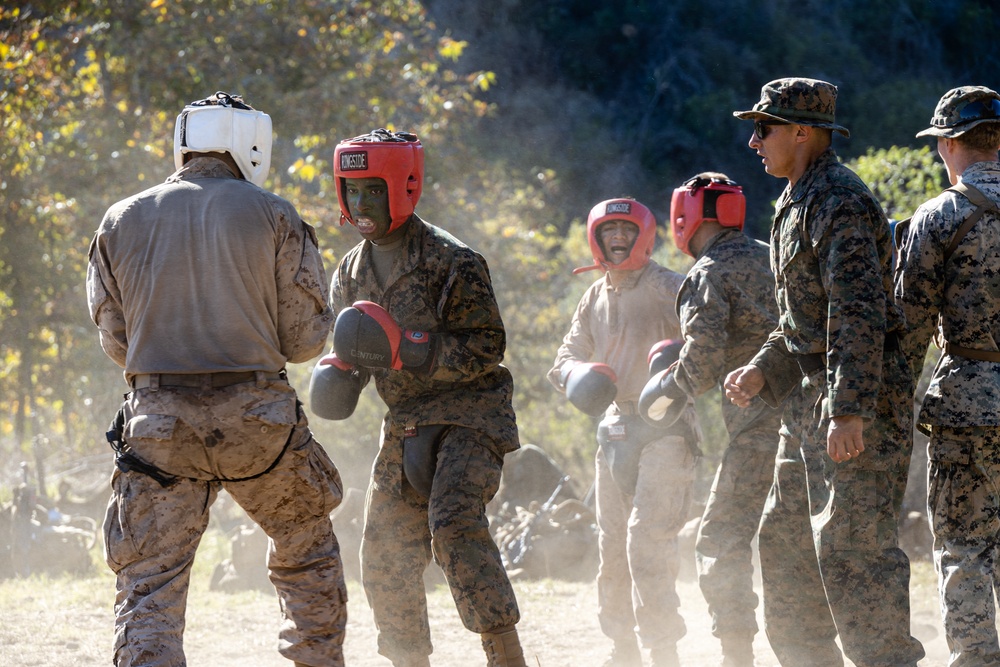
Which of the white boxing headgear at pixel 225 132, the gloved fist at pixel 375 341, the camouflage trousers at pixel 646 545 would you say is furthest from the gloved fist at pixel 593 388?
the white boxing headgear at pixel 225 132

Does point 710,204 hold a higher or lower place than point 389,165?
lower

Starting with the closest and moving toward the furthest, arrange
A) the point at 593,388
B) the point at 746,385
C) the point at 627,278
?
the point at 746,385, the point at 593,388, the point at 627,278

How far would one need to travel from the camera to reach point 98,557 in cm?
919

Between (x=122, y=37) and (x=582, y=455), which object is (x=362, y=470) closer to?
(x=582, y=455)

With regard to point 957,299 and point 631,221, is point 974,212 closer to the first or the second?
point 957,299

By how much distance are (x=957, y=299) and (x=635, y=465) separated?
1.84 m

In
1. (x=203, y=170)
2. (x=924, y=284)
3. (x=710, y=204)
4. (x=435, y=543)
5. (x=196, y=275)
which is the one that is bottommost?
(x=435, y=543)

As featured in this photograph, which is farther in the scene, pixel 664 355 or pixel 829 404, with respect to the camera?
pixel 664 355

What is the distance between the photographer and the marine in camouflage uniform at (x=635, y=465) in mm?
5457

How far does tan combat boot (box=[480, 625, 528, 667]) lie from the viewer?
430 centimetres

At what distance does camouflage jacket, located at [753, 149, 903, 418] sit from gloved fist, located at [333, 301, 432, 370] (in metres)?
1.36

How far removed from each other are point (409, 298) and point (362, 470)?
6.56 meters

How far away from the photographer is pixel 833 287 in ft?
12.7

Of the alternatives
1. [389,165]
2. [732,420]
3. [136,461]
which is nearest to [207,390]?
[136,461]
